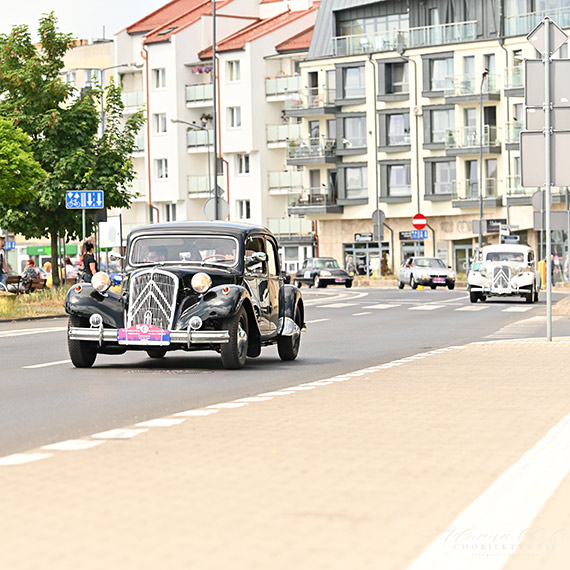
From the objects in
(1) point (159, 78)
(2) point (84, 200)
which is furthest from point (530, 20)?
(2) point (84, 200)

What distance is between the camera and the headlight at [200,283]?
18.9m

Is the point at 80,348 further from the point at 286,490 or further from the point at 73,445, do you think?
the point at 286,490

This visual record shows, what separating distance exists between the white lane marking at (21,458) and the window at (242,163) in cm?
9738

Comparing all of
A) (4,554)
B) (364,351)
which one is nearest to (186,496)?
(4,554)

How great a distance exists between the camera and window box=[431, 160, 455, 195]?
9488cm

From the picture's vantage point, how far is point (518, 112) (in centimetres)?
9250

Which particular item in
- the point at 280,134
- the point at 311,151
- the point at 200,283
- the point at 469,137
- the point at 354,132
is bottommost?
the point at 200,283

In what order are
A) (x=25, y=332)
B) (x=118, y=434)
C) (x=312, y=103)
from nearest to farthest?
(x=118, y=434) → (x=25, y=332) → (x=312, y=103)

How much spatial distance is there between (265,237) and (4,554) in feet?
51.3

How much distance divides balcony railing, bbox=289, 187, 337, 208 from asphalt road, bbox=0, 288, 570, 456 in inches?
2423

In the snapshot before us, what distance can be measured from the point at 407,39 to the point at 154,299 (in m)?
79.1

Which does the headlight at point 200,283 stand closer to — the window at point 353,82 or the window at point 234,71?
the window at point 353,82

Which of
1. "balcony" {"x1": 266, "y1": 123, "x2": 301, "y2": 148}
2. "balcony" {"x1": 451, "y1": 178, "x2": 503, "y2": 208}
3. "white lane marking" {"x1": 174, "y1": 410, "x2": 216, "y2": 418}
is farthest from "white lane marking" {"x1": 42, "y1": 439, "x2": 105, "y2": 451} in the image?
"balcony" {"x1": 266, "y1": 123, "x2": 301, "y2": 148}

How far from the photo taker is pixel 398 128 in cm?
9731
